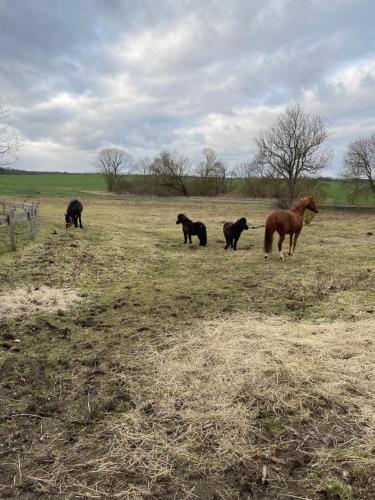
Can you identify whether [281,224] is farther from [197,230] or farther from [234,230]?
[197,230]

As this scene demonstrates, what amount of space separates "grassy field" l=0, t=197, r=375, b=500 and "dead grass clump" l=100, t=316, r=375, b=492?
0.01 meters

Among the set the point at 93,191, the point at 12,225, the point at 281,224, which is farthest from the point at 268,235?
the point at 93,191

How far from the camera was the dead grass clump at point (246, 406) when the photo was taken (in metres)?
2.79

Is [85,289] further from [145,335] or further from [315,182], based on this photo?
[315,182]

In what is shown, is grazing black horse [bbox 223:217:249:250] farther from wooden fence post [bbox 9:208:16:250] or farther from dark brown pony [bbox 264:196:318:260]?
wooden fence post [bbox 9:208:16:250]

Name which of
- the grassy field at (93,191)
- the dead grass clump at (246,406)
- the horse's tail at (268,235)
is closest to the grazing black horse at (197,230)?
the horse's tail at (268,235)

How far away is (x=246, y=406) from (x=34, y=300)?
13.9 feet

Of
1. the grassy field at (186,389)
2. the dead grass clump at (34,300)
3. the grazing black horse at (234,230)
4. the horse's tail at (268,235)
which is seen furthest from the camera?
the grazing black horse at (234,230)

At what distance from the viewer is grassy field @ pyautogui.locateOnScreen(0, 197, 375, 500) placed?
2635mm

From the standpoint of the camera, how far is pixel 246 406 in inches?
133

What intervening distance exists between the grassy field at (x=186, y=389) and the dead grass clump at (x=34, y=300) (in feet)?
0.14

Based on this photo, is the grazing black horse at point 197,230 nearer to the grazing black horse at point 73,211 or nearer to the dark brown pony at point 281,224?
the dark brown pony at point 281,224

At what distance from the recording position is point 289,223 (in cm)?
1023

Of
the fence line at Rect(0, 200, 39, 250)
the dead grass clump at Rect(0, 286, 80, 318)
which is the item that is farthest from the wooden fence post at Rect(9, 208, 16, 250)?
the dead grass clump at Rect(0, 286, 80, 318)
